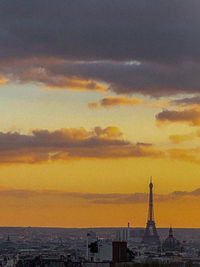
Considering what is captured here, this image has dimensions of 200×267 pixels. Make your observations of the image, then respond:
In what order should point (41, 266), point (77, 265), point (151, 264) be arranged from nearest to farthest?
1. point (151, 264)
2. point (77, 265)
3. point (41, 266)

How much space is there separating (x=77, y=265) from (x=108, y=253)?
567 cm

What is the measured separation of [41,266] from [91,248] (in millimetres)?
12328

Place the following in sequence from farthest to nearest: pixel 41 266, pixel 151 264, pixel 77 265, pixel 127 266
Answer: pixel 41 266 < pixel 77 265 < pixel 151 264 < pixel 127 266

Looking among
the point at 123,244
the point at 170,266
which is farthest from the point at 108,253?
the point at 170,266

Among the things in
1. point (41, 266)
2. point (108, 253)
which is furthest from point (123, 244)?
point (41, 266)

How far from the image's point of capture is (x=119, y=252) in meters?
180

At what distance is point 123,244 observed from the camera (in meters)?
186

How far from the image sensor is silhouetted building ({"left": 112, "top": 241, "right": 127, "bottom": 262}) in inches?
6895

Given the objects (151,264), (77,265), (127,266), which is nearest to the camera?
(127,266)

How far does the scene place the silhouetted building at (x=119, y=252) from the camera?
17512 centimetres

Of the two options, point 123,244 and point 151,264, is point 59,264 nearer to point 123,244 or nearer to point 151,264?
point 123,244

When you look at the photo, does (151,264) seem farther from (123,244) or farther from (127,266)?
(123,244)

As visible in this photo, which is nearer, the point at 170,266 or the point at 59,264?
the point at 170,266

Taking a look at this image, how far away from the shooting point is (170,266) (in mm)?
166125
